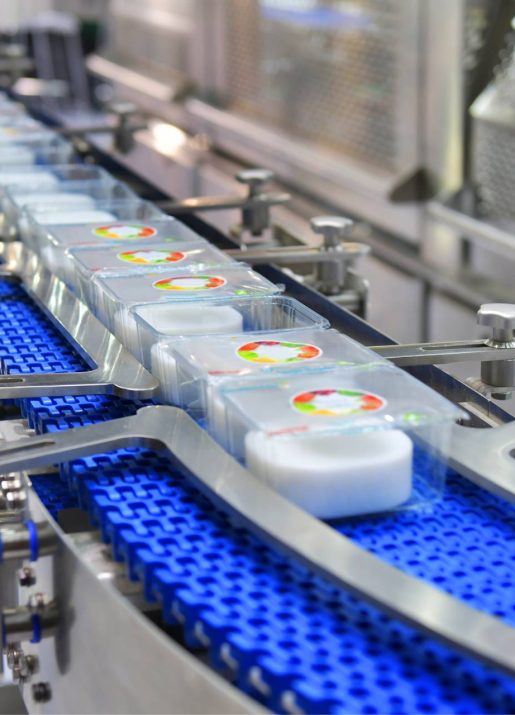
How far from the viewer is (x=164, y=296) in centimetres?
124

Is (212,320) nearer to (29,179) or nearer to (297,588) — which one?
(297,588)

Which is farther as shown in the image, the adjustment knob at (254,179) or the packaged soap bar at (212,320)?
the adjustment knob at (254,179)

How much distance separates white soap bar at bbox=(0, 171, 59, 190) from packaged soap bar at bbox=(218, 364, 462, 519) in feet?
3.13

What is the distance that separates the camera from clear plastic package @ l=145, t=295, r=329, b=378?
3.65 feet

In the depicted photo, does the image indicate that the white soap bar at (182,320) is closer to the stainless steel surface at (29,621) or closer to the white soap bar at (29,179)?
the stainless steel surface at (29,621)

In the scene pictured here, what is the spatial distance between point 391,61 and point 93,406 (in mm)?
2353

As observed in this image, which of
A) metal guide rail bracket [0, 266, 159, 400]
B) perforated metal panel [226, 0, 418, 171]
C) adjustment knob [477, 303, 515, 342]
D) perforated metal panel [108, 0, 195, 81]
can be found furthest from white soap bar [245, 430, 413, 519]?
perforated metal panel [108, 0, 195, 81]

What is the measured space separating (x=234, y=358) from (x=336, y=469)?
0.21m

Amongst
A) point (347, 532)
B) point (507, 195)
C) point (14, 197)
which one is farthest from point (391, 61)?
point (347, 532)

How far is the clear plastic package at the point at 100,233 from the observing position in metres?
1.45

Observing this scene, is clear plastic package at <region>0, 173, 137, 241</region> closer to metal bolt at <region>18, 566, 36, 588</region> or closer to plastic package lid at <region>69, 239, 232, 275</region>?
plastic package lid at <region>69, 239, 232, 275</region>

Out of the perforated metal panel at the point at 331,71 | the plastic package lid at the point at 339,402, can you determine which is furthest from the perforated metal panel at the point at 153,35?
the plastic package lid at the point at 339,402

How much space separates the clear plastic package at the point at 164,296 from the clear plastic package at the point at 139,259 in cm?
2

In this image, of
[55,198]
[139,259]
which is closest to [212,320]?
[139,259]
